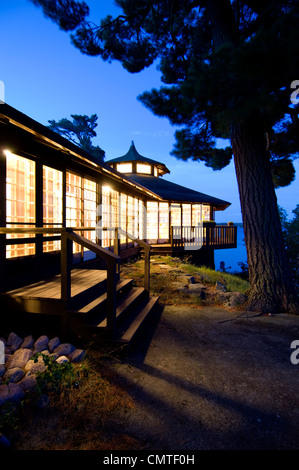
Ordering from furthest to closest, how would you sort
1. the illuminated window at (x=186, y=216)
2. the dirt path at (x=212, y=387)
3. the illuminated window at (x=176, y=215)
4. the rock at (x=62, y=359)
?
the illuminated window at (x=186, y=216) < the illuminated window at (x=176, y=215) < the rock at (x=62, y=359) < the dirt path at (x=212, y=387)

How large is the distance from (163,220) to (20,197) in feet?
40.9

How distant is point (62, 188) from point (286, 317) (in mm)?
5920

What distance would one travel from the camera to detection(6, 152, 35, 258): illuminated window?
14.5 feet

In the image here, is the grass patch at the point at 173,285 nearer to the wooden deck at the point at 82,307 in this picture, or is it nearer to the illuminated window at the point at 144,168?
the wooden deck at the point at 82,307

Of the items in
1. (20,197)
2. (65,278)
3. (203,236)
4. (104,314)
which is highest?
(20,197)

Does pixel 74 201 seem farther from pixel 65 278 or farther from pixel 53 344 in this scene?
pixel 53 344

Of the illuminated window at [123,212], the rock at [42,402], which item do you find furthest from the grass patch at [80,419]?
the illuminated window at [123,212]

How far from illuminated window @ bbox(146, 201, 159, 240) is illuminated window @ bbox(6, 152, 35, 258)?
11561 mm

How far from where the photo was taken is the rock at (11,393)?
6.77 ft

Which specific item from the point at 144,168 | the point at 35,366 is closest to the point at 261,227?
the point at 35,366

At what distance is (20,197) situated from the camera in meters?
4.72

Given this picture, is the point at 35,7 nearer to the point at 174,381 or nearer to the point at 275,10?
the point at 275,10

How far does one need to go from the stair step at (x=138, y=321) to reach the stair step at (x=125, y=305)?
0.75ft

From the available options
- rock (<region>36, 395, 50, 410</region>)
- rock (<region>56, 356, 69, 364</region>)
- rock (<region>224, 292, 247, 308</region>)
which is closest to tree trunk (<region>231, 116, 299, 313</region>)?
rock (<region>224, 292, 247, 308</region>)
